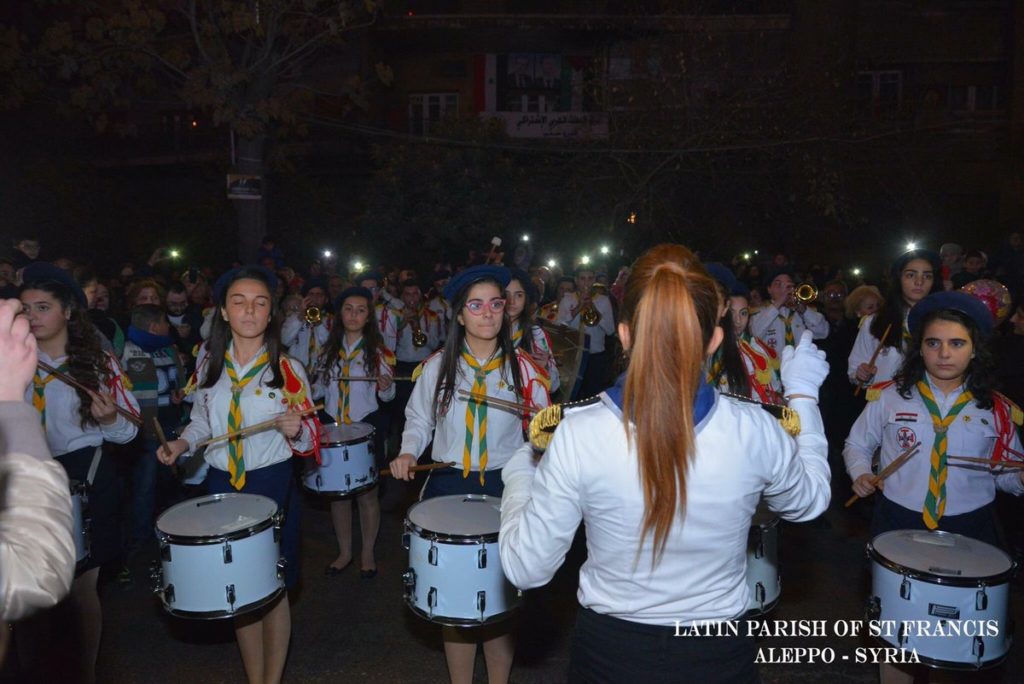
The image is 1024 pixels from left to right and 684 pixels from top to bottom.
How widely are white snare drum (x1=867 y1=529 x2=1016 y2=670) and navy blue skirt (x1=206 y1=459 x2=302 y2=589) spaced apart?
116 inches

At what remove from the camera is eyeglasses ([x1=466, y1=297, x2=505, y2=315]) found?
445cm

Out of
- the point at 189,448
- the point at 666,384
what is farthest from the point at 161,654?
the point at 666,384

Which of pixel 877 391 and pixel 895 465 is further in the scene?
pixel 877 391

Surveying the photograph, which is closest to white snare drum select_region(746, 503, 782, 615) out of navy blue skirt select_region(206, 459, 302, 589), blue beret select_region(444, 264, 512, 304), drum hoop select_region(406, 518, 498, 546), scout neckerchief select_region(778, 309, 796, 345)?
drum hoop select_region(406, 518, 498, 546)

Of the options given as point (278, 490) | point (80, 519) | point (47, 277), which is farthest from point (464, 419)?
point (47, 277)

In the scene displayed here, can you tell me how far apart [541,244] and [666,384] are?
19250mm

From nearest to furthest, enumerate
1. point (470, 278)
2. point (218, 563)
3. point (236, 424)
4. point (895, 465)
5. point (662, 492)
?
point (662, 492)
point (218, 563)
point (895, 465)
point (236, 424)
point (470, 278)

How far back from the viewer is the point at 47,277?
14.9ft

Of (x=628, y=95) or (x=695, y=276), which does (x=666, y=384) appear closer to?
(x=695, y=276)

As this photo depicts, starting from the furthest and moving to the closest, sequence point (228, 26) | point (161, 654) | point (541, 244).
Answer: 1. point (541, 244)
2. point (228, 26)
3. point (161, 654)

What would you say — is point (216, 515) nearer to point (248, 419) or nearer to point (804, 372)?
point (248, 419)

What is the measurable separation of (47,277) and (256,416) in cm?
145

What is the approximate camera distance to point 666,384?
2143 millimetres

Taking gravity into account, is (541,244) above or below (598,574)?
above
